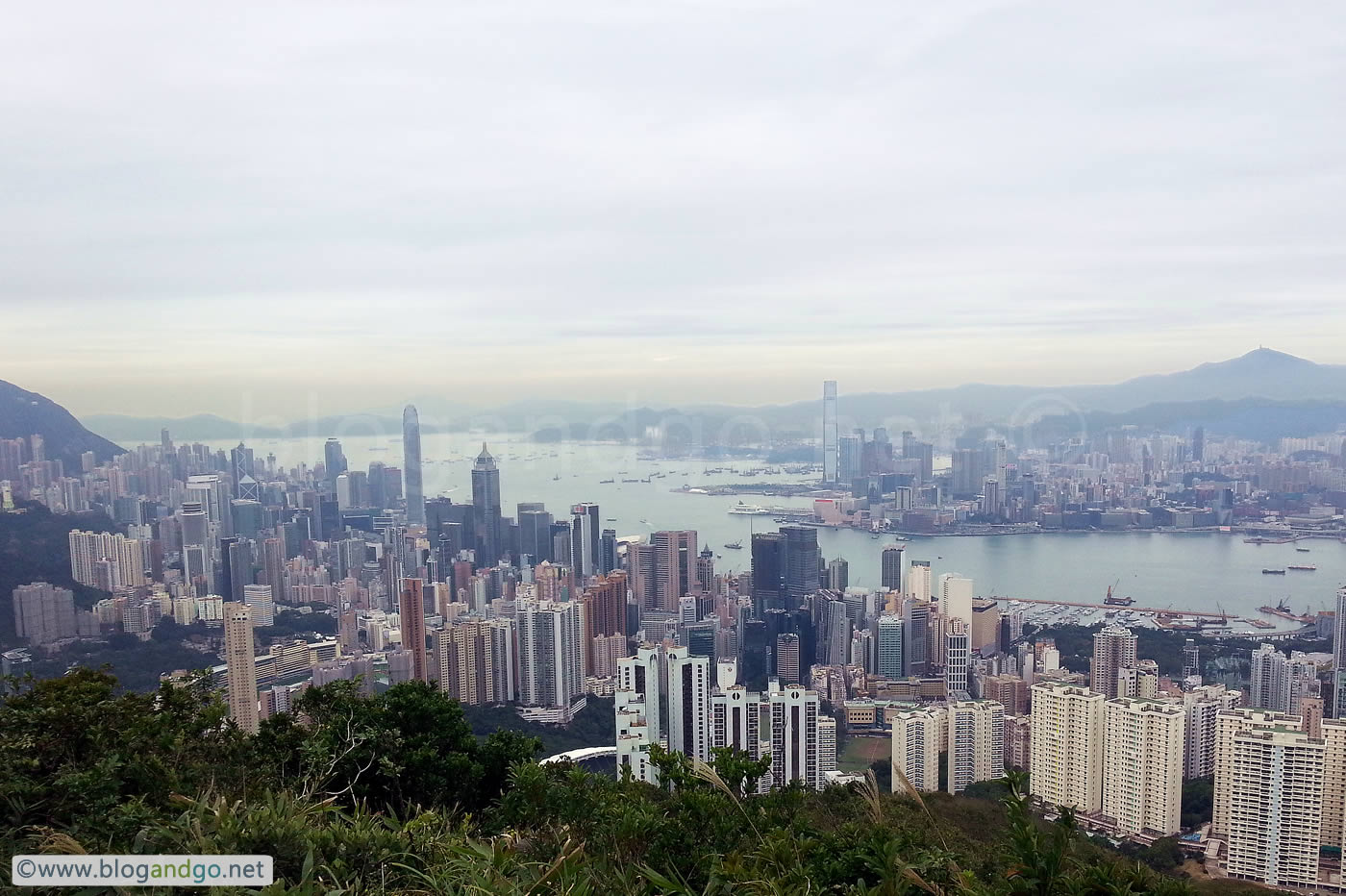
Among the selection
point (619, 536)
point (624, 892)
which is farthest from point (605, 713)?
point (624, 892)

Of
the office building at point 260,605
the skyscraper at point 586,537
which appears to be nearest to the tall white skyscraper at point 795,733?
the skyscraper at point 586,537

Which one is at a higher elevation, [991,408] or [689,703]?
[991,408]

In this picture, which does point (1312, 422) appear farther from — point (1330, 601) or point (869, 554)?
point (869, 554)

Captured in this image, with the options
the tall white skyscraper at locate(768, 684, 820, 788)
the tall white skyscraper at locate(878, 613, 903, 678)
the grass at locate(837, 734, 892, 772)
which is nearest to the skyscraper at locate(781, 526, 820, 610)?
the tall white skyscraper at locate(878, 613, 903, 678)

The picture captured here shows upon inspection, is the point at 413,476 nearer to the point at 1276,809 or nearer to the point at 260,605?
the point at 260,605

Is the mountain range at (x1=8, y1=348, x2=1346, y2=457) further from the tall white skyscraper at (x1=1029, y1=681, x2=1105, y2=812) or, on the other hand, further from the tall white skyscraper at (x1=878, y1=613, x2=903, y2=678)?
the tall white skyscraper at (x1=1029, y1=681, x2=1105, y2=812)

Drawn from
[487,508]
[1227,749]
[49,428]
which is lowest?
[1227,749]

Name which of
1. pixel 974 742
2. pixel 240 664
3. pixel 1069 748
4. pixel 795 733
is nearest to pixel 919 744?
pixel 974 742
